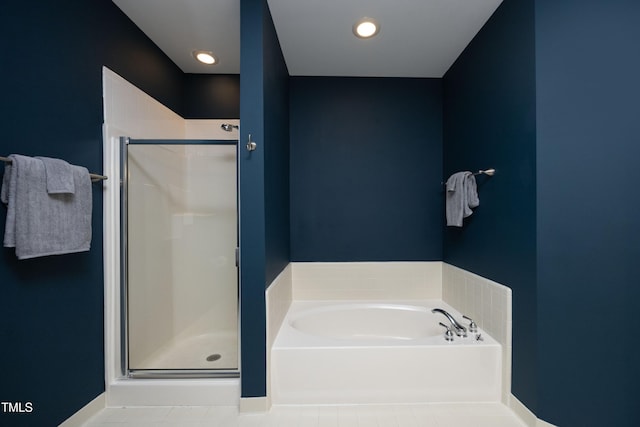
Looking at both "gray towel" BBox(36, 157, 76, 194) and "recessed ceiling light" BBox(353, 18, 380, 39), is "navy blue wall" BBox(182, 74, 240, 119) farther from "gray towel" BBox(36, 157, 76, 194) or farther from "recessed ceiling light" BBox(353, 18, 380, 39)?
"gray towel" BBox(36, 157, 76, 194)

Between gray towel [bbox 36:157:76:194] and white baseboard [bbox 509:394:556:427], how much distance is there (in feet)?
8.42

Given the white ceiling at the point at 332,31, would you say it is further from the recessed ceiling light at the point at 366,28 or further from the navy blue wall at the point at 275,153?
the navy blue wall at the point at 275,153

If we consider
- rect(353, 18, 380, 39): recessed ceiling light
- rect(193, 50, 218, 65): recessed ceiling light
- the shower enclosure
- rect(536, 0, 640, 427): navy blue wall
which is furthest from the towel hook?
rect(536, 0, 640, 427): navy blue wall

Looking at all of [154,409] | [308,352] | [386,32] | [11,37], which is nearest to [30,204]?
[11,37]

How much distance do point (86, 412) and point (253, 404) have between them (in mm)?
900

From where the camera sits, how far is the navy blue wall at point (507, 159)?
1.40m

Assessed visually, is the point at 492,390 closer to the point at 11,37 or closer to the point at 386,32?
the point at 386,32

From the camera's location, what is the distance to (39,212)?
116 cm

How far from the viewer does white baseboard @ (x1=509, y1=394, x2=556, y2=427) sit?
4.47 feet

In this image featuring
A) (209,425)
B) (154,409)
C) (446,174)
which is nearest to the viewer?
(209,425)

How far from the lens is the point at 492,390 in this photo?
1601 millimetres

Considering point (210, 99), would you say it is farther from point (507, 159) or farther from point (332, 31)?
point (507, 159)

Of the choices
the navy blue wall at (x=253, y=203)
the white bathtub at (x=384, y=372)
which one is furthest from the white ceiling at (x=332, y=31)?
the white bathtub at (x=384, y=372)

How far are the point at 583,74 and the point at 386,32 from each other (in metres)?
1.17
